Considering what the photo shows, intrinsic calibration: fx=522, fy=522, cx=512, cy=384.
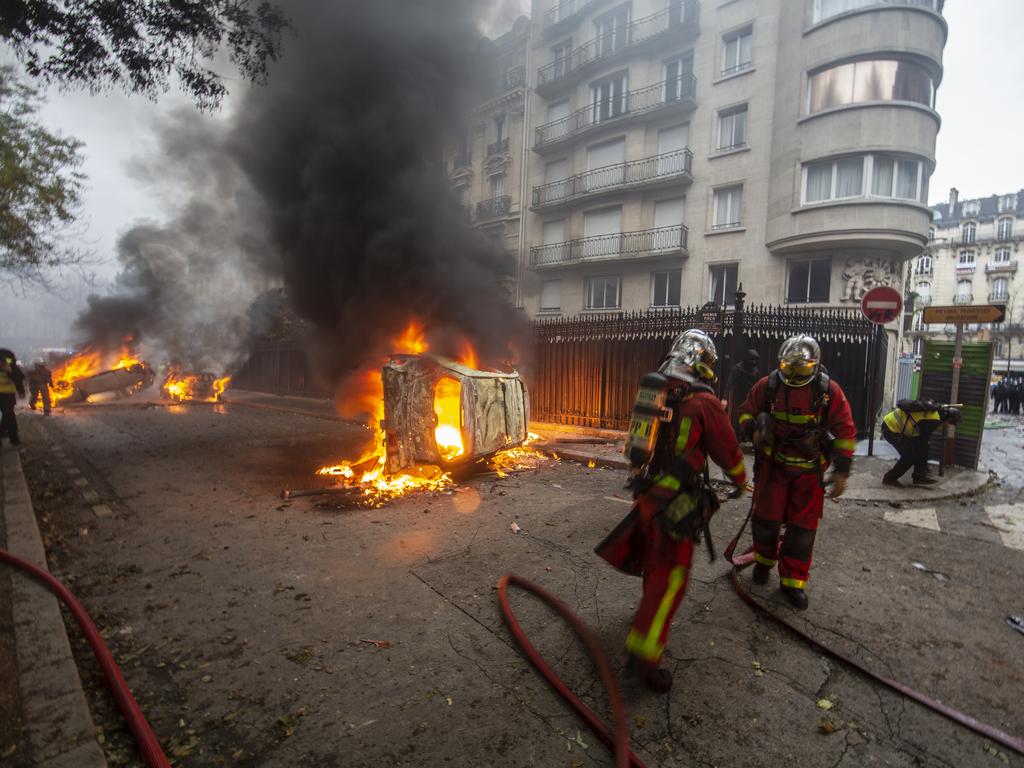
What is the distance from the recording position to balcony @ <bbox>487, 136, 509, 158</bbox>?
2284cm

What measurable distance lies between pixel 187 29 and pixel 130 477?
206 inches

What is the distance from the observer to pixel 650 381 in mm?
2697

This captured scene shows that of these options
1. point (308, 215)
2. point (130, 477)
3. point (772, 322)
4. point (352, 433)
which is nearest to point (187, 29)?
point (308, 215)

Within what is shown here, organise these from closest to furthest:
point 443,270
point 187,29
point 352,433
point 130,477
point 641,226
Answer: point 187,29 → point 130,477 → point 443,270 → point 352,433 → point 641,226

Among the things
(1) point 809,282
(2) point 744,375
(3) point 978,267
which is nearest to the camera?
(2) point 744,375

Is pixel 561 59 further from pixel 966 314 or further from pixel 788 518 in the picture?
pixel 788 518

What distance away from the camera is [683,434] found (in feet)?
8.92

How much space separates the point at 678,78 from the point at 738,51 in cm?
193

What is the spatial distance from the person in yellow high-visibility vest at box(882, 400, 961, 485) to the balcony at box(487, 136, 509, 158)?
66.7ft

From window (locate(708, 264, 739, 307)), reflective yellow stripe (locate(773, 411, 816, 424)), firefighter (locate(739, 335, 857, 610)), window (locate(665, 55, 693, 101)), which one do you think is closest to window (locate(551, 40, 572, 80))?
window (locate(665, 55, 693, 101))

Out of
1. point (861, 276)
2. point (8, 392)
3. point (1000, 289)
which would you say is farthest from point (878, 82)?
point (1000, 289)

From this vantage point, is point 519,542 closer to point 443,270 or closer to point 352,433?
point 443,270

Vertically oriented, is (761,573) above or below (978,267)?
below

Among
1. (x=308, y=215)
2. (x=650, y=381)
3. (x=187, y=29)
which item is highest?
(x=187, y=29)
